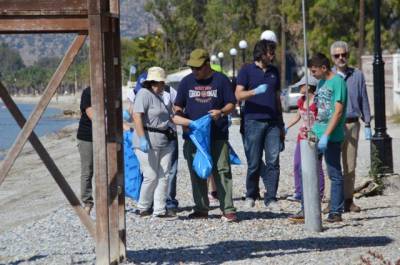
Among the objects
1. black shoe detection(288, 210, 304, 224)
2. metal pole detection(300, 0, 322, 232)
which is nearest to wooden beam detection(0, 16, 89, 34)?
metal pole detection(300, 0, 322, 232)

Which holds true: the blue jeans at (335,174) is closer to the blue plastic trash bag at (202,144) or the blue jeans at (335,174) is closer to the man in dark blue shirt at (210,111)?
the man in dark blue shirt at (210,111)

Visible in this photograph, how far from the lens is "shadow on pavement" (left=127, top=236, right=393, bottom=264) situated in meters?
8.95

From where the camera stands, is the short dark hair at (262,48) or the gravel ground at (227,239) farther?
the short dark hair at (262,48)

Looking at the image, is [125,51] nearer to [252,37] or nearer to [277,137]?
[252,37]

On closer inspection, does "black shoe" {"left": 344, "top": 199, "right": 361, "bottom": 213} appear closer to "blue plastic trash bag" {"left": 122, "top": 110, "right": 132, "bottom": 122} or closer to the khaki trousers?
the khaki trousers

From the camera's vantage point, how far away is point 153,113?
11547 mm

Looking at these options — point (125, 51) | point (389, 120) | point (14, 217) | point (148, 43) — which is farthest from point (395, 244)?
point (125, 51)

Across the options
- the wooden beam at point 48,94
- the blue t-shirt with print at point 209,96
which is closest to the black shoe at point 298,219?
the blue t-shirt with print at point 209,96

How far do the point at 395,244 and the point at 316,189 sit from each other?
127cm

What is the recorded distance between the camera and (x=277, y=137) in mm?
12070

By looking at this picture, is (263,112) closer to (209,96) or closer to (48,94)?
(209,96)

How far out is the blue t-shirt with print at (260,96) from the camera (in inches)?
473

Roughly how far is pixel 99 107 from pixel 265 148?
4.67 m

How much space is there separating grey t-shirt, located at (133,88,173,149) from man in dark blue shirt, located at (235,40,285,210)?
0.96 metres
